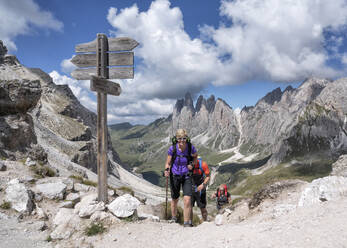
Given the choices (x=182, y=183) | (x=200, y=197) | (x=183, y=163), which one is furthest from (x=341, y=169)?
(x=183, y=163)

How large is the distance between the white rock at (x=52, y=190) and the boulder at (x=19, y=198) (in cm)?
65

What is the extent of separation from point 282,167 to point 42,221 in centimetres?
21328

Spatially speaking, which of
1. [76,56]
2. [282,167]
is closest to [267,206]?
[76,56]

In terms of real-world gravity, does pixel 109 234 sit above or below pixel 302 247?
below

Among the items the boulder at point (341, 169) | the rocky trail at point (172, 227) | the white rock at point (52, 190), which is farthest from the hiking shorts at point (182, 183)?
the boulder at point (341, 169)

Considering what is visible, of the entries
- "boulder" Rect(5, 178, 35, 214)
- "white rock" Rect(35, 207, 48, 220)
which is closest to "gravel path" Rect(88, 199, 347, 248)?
"white rock" Rect(35, 207, 48, 220)

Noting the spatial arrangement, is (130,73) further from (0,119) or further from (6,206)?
(0,119)

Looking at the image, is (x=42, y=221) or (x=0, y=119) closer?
(x=42, y=221)

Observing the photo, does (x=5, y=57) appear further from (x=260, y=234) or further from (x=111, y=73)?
(x=260, y=234)

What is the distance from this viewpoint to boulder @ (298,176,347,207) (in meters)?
6.24

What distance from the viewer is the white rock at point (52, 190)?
29.2 ft

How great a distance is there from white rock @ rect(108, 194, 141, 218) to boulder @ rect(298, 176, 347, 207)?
5.25 meters

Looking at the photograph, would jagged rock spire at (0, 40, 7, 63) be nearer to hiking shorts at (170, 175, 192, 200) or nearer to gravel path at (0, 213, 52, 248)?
gravel path at (0, 213, 52, 248)

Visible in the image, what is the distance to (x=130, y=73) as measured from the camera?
7746 mm
